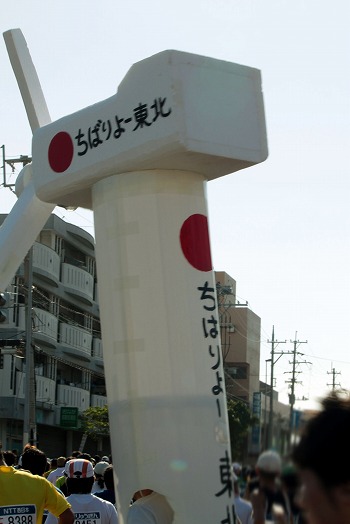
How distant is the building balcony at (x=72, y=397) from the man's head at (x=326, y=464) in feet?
126

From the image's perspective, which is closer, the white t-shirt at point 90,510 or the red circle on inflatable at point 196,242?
the red circle on inflatable at point 196,242

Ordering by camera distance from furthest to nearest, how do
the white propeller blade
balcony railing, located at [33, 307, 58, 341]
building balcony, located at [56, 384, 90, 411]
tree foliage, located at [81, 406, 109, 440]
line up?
building balcony, located at [56, 384, 90, 411] < tree foliage, located at [81, 406, 109, 440] < balcony railing, located at [33, 307, 58, 341] < the white propeller blade

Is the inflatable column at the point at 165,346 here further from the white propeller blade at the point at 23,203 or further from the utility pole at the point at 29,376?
the utility pole at the point at 29,376

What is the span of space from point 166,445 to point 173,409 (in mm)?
215

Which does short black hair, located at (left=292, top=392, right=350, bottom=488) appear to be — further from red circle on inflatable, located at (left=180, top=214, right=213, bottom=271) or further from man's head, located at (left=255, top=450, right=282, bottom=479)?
red circle on inflatable, located at (left=180, top=214, right=213, bottom=271)

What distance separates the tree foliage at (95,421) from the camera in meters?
39.2

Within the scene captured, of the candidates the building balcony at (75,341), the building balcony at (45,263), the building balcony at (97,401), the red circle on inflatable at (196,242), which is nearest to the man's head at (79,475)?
the red circle on inflatable at (196,242)

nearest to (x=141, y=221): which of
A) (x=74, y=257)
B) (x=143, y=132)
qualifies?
(x=143, y=132)

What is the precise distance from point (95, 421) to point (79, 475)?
32.7 metres

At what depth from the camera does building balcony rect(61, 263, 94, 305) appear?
4141cm

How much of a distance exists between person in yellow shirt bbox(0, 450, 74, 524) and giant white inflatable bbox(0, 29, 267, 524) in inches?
17.1

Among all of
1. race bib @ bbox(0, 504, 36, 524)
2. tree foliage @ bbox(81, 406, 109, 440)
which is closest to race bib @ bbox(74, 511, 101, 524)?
race bib @ bbox(0, 504, 36, 524)

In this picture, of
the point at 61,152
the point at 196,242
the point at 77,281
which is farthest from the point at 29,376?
the point at 196,242

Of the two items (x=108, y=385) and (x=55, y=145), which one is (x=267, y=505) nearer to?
(x=108, y=385)
